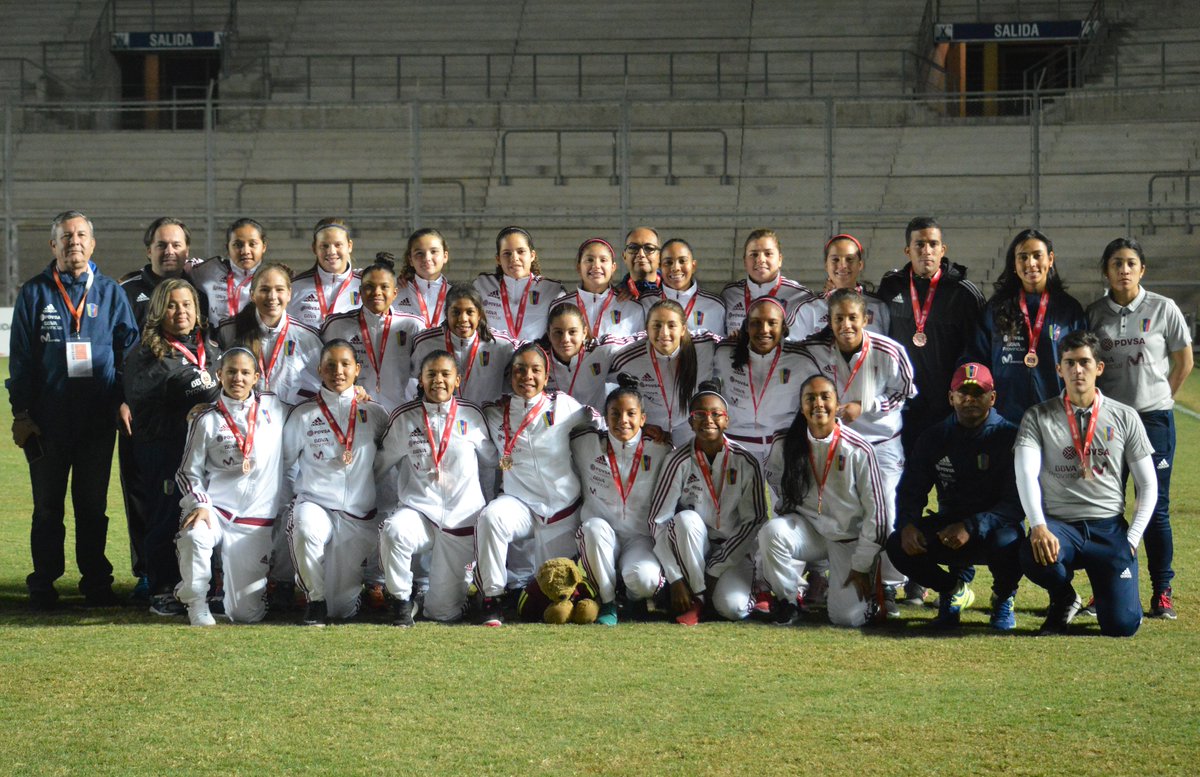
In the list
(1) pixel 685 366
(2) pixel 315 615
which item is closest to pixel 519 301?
(1) pixel 685 366

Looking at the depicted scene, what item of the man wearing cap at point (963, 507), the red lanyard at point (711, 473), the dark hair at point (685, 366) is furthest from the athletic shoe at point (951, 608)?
the dark hair at point (685, 366)

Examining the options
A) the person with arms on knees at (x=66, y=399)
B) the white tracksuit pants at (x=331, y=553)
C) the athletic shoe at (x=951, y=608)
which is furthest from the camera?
the person with arms on knees at (x=66, y=399)

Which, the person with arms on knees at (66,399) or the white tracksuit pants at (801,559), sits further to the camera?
the person with arms on knees at (66,399)

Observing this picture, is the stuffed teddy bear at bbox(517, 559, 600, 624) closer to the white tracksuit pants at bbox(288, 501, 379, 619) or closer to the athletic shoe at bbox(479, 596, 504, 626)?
the athletic shoe at bbox(479, 596, 504, 626)

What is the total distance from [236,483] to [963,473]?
3.22 metres

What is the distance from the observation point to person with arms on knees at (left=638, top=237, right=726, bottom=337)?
686cm

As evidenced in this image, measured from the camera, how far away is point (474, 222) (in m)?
20.6

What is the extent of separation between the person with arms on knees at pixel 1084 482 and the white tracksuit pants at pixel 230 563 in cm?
330

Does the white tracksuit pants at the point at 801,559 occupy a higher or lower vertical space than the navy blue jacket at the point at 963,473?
lower

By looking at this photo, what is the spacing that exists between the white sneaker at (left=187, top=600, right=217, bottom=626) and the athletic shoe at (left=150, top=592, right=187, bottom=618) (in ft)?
0.74

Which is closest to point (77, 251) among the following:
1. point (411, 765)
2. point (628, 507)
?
point (628, 507)

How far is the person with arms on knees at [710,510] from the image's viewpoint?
19.5 ft

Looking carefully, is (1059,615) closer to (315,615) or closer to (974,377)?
(974,377)

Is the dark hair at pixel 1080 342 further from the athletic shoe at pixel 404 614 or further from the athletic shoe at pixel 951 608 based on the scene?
the athletic shoe at pixel 404 614
